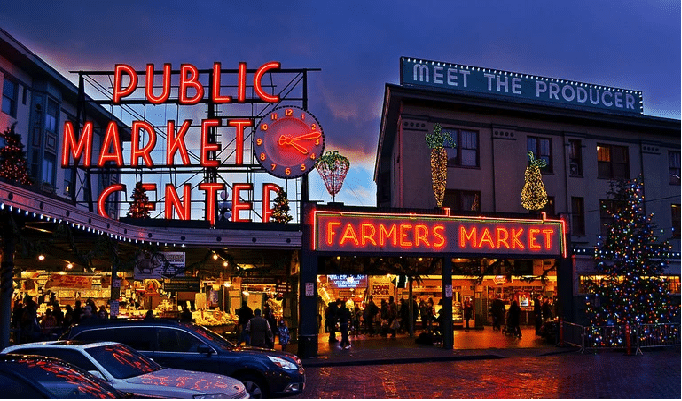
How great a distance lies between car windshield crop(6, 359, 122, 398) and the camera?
7340mm

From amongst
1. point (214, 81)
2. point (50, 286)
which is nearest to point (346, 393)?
point (50, 286)

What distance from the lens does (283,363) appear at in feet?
46.2

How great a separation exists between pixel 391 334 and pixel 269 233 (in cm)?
973

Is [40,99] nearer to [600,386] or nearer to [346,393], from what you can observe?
[346,393]

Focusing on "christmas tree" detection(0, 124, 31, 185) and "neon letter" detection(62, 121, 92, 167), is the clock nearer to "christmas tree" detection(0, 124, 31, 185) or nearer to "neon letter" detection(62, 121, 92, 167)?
"neon letter" detection(62, 121, 92, 167)

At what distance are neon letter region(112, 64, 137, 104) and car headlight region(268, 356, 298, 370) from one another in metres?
23.2

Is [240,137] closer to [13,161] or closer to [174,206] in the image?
[174,206]

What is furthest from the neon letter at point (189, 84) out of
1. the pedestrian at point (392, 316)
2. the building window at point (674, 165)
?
the building window at point (674, 165)

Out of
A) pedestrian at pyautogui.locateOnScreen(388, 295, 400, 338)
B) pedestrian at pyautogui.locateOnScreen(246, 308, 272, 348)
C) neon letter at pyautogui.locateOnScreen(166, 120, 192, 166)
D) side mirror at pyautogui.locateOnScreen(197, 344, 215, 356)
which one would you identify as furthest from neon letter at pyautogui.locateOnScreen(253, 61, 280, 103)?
side mirror at pyautogui.locateOnScreen(197, 344, 215, 356)

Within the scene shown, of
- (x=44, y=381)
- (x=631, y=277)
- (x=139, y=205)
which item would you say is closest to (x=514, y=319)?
(x=631, y=277)

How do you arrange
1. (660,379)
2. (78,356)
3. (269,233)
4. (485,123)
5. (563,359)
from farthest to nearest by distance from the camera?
(485,123) < (269,233) < (563,359) < (660,379) < (78,356)

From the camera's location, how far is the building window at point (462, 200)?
31.1m

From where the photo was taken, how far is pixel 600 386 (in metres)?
16.1

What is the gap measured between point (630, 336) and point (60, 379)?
21.1 m
